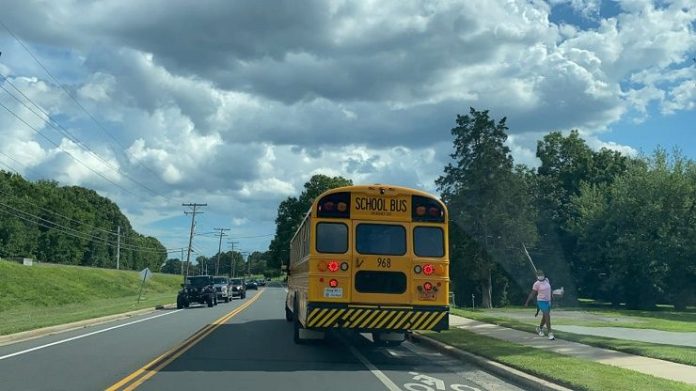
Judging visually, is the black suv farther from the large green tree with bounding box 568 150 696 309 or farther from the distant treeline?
the distant treeline

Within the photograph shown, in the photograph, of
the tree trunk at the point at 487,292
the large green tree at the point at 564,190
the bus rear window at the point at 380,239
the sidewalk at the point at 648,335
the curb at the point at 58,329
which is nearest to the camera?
the bus rear window at the point at 380,239

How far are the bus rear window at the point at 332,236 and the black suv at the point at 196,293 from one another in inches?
971

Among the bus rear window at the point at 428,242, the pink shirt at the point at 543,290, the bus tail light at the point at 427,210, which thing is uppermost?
the bus tail light at the point at 427,210

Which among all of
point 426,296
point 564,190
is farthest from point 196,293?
point 564,190

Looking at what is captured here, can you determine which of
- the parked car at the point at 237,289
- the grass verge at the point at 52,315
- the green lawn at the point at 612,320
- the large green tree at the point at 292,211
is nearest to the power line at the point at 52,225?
the large green tree at the point at 292,211

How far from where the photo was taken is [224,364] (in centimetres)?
1258

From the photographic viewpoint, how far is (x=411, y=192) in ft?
46.1

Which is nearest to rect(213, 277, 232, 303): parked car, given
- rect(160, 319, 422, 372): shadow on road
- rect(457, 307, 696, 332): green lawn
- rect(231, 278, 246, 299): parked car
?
rect(231, 278, 246, 299): parked car

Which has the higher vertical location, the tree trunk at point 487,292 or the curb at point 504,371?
the tree trunk at point 487,292

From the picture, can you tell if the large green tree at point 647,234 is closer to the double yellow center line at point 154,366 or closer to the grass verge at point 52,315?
the grass verge at point 52,315

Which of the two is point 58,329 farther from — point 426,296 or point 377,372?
point 377,372

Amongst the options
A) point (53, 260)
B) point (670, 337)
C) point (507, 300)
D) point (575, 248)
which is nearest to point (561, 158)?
point (575, 248)

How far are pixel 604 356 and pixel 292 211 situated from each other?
8037cm

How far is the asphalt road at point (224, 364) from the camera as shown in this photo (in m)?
10.4
